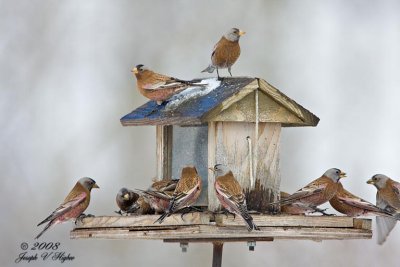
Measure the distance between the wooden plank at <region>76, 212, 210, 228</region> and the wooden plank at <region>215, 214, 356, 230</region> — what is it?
15cm

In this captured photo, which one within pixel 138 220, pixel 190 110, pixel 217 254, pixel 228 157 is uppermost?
pixel 190 110

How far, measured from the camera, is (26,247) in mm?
14969

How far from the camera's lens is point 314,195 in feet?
38.1

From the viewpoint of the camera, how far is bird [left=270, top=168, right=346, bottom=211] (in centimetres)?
1159

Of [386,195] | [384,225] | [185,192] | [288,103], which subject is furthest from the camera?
[384,225]

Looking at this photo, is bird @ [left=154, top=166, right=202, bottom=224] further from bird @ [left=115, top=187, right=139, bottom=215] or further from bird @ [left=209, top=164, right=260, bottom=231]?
bird @ [left=115, top=187, right=139, bottom=215]

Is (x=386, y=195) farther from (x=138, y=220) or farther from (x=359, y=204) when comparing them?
(x=138, y=220)

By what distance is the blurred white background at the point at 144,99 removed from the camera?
15656 mm

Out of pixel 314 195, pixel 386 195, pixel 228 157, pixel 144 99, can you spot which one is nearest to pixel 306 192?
pixel 314 195

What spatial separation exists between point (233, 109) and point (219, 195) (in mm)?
820

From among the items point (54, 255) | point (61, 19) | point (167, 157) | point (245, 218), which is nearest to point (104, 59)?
point (61, 19)

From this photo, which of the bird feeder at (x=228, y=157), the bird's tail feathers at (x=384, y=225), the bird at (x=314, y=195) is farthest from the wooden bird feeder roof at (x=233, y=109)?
the bird's tail feathers at (x=384, y=225)

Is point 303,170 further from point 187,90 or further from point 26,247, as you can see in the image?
point 187,90

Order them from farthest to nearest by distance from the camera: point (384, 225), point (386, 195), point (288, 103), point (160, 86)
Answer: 1. point (384, 225)
2. point (386, 195)
3. point (160, 86)
4. point (288, 103)
